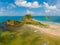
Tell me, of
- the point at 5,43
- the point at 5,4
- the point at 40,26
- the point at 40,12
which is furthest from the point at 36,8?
the point at 5,43

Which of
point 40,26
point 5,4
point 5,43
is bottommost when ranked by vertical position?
point 5,43

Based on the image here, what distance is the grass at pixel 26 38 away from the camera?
3.92 ft

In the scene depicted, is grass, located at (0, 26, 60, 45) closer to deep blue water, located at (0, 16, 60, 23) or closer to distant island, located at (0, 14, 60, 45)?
distant island, located at (0, 14, 60, 45)

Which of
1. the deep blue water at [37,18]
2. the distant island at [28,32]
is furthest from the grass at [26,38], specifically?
the deep blue water at [37,18]

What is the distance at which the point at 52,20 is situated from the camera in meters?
1.26

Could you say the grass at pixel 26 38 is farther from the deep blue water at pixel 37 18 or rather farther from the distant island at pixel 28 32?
the deep blue water at pixel 37 18

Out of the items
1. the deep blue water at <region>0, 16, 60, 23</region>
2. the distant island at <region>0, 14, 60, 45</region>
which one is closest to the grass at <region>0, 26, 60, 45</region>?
the distant island at <region>0, 14, 60, 45</region>

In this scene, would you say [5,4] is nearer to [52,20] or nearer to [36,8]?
[36,8]

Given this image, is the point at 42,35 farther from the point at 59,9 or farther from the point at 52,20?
the point at 59,9

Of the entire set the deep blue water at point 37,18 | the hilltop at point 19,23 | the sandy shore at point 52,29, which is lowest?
the sandy shore at point 52,29

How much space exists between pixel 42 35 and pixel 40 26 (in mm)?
93

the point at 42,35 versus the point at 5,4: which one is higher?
the point at 5,4

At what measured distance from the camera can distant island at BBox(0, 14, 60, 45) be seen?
1.20 meters

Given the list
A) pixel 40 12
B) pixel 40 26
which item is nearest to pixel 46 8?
pixel 40 12
